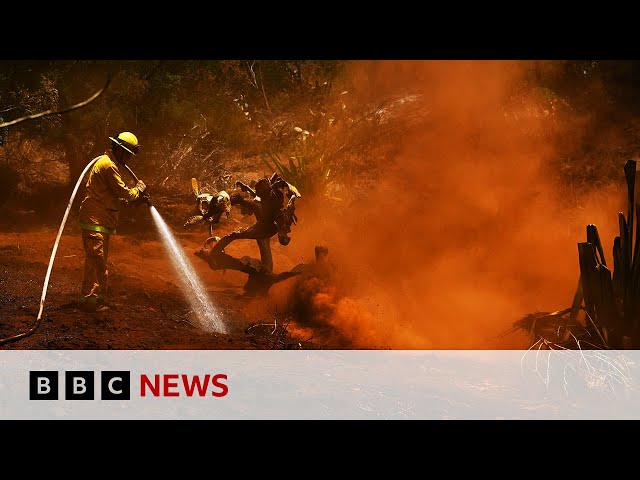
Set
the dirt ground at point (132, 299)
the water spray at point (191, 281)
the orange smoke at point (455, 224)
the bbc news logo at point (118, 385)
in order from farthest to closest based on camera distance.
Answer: the orange smoke at point (455, 224)
the water spray at point (191, 281)
the dirt ground at point (132, 299)
the bbc news logo at point (118, 385)

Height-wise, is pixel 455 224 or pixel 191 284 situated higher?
pixel 455 224

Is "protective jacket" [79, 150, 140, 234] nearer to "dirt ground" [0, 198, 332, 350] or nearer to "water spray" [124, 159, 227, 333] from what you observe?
"water spray" [124, 159, 227, 333]

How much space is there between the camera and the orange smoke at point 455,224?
995 centimetres

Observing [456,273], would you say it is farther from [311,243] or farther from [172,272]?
[172,272]

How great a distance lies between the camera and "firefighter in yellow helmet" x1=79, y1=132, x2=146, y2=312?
8461mm

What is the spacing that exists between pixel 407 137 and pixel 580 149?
328cm

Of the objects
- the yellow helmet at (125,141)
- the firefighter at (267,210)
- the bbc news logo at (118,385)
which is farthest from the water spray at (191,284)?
the bbc news logo at (118,385)

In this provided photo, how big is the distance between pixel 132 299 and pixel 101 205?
1.61 metres

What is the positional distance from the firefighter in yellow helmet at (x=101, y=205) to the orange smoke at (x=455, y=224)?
2608mm

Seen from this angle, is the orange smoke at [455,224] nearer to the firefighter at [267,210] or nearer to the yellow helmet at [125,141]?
the firefighter at [267,210]

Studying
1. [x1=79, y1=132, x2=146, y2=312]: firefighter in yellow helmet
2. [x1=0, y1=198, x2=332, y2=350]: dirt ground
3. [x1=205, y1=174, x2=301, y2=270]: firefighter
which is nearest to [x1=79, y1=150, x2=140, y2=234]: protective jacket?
[x1=79, y1=132, x2=146, y2=312]: firefighter in yellow helmet

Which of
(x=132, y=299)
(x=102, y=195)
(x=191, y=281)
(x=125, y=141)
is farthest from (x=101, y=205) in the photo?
(x=191, y=281)

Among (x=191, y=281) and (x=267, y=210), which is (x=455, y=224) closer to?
(x=267, y=210)

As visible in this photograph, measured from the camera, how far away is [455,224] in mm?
12188
